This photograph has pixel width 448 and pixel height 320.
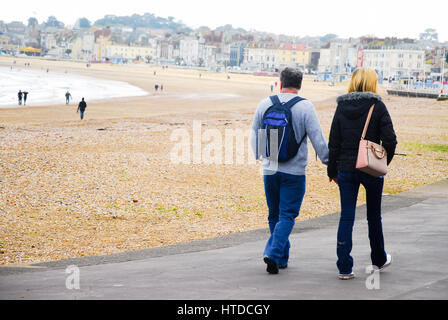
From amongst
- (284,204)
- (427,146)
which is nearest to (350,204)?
(284,204)

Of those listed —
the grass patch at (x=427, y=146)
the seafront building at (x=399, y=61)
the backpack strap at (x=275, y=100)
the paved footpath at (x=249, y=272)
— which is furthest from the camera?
the seafront building at (x=399, y=61)

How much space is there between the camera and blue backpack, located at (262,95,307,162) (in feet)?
16.9

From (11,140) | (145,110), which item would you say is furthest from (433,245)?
(145,110)

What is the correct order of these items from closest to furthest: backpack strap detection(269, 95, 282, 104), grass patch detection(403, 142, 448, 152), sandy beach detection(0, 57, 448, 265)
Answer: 1. backpack strap detection(269, 95, 282, 104)
2. sandy beach detection(0, 57, 448, 265)
3. grass patch detection(403, 142, 448, 152)

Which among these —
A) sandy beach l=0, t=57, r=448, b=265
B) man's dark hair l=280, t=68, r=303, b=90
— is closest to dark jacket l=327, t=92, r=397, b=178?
man's dark hair l=280, t=68, r=303, b=90

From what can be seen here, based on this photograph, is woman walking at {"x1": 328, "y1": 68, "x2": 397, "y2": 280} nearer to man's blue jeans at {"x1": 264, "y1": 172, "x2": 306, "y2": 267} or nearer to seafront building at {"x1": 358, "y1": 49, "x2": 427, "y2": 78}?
man's blue jeans at {"x1": 264, "y1": 172, "x2": 306, "y2": 267}

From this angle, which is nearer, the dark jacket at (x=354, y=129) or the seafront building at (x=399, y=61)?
the dark jacket at (x=354, y=129)

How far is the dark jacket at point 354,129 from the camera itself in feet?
15.9

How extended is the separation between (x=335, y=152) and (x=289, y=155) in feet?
1.30

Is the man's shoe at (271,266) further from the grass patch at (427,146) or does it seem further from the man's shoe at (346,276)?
the grass patch at (427,146)

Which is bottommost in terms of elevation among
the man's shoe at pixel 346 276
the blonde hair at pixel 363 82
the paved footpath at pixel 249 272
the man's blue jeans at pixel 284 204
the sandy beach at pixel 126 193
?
the sandy beach at pixel 126 193

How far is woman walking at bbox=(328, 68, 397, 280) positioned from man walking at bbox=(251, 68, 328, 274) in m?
0.18

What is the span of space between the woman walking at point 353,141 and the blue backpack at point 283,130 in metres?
0.34

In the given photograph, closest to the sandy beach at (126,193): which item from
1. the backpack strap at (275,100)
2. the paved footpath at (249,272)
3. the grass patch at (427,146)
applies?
the grass patch at (427,146)
